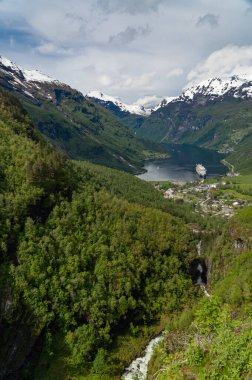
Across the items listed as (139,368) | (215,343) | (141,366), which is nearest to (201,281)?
(141,366)

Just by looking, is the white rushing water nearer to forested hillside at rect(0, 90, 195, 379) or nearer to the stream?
the stream

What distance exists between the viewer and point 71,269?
109 meters

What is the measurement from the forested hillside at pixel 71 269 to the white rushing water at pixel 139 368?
292 centimetres

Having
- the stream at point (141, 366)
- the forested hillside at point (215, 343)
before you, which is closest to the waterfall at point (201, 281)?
the forested hillside at point (215, 343)

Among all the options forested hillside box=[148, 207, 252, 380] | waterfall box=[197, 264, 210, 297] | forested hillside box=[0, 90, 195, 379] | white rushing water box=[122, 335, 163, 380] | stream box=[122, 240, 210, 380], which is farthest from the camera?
waterfall box=[197, 264, 210, 297]

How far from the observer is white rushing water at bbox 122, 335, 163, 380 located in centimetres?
8943

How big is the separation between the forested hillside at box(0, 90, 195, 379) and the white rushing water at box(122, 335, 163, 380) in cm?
292

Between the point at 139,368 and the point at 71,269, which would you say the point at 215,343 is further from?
the point at 71,269

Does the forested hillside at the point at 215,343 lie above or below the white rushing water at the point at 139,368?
above

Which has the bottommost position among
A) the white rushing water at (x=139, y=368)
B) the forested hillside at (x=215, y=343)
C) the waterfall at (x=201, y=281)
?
the white rushing water at (x=139, y=368)

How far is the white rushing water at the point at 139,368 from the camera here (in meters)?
89.4

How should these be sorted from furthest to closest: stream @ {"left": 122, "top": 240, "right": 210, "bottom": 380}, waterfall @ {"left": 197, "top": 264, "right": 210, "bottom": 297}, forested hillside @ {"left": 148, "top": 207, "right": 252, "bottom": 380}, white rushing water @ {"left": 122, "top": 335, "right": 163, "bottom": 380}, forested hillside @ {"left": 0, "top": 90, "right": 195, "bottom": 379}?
waterfall @ {"left": 197, "top": 264, "right": 210, "bottom": 297} < forested hillside @ {"left": 0, "top": 90, "right": 195, "bottom": 379} < stream @ {"left": 122, "top": 240, "right": 210, "bottom": 380} < white rushing water @ {"left": 122, "top": 335, "right": 163, "bottom": 380} < forested hillside @ {"left": 148, "top": 207, "right": 252, "bottom": 380}

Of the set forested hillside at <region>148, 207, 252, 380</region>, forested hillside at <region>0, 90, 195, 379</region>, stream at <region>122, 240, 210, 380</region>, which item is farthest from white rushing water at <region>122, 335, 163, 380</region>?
forested hillside at <region>148, 207, 252, 380</region>

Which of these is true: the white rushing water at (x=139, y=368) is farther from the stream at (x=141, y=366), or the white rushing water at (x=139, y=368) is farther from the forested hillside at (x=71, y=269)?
the forested hillside at (x=71, y=269)
